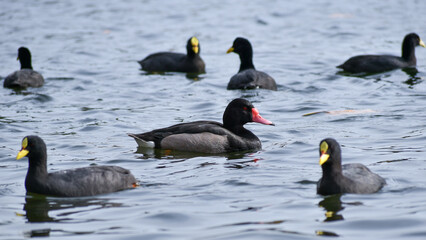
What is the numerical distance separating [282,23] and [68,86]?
37.9 feet

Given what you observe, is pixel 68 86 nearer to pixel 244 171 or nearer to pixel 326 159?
pixel 244 171

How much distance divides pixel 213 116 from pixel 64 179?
590 cm

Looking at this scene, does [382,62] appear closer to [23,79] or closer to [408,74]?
[408,74]

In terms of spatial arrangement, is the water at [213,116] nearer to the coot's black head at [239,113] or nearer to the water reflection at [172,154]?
the water reflection at [172,154]

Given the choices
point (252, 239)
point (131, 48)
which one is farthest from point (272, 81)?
point (252, 239)

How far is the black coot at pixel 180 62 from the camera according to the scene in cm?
2030

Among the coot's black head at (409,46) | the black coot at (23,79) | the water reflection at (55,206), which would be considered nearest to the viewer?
the water reflection at (55,206)

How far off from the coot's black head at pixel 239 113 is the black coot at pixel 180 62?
24.9ft

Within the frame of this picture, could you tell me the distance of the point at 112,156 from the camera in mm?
12047

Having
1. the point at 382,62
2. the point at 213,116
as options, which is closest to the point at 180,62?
the point at 382,62

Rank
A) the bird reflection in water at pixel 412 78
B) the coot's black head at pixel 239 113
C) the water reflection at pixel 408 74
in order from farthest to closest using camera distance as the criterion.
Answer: the water reflection at pixel 408 74 < the bird reflection in water at pixel 412 78 < the coot's black head at pixel 239 113

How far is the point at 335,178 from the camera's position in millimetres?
9156

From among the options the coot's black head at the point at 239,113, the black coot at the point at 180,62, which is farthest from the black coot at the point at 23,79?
the coot's black head at the point at 239,113

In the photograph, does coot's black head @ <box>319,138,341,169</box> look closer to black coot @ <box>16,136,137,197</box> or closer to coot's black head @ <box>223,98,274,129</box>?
black coot @ <box>16,136,137,197</box>
